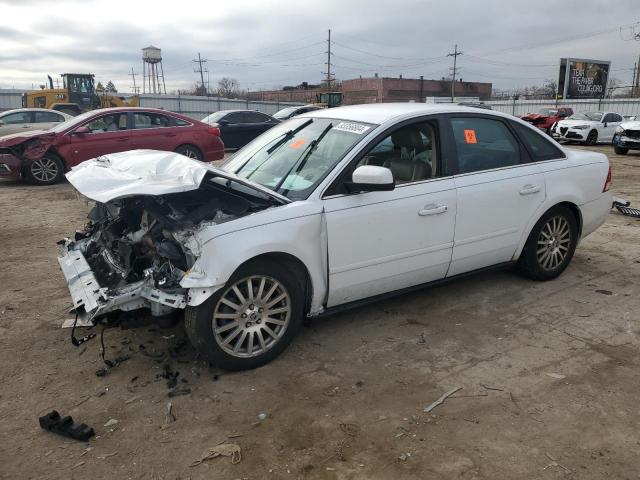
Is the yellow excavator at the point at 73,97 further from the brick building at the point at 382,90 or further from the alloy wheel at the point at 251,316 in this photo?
the brick building at the point at 382,90

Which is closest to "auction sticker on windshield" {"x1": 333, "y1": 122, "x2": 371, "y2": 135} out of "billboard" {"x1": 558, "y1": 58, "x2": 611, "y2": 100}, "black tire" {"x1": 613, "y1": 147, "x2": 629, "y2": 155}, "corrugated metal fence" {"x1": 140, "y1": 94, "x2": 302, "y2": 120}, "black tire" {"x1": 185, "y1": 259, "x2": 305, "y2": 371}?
"black tire" {"x1": 185, "y1": 259, "x2": 305, "y2": 371}

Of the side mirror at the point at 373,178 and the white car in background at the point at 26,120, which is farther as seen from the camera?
the white car in background at the point at 26,120

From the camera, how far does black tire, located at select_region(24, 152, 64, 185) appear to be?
1052cm

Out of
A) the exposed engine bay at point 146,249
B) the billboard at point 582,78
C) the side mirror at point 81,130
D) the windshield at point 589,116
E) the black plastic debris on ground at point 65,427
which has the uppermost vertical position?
the billboard at point 582,78

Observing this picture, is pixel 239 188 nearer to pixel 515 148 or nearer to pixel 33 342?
pixel 33 342

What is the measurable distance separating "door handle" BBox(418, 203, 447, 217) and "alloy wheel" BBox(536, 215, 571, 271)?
1.33 metres

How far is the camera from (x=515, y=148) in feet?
14.7

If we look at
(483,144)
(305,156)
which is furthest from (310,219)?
(483,144)

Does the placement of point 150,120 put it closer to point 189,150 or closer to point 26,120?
point 189,150

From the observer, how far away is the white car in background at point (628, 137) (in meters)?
15.8

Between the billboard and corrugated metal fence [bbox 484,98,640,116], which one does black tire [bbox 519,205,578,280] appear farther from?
the billboard

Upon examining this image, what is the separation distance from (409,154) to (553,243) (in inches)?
71.8

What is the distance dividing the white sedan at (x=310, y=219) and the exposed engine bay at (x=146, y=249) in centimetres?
1

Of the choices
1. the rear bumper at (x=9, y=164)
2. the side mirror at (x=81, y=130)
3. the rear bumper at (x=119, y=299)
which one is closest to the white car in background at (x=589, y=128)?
the side mirror at (x=81, y=130)
